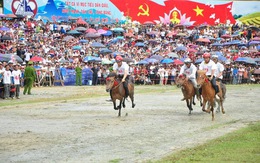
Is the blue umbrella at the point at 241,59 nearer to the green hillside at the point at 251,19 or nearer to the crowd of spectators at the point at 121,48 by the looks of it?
the crowd of spectators at the point at 121,48

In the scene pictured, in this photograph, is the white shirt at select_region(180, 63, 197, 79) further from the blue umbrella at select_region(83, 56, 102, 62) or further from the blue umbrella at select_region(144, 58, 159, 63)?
the blue umbrella at select_region(144, 58, 159, 63)

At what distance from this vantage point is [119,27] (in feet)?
188

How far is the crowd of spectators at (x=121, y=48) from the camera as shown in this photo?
41062mm

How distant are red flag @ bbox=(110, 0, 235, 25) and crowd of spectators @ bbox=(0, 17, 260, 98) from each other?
6.92 feet

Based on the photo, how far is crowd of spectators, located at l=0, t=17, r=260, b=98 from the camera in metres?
41.1

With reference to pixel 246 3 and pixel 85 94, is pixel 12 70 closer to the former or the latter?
pixel 85 94

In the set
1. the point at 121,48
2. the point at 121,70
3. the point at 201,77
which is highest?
the point at 121,48

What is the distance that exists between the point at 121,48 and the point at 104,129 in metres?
34.8

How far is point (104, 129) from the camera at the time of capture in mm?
15898

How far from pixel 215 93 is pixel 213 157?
25.3ft

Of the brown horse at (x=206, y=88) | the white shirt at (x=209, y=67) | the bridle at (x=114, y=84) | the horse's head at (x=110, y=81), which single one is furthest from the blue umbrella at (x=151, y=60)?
the brown horse at (x=206, y=88)

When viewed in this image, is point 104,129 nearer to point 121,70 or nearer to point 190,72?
point 121,70

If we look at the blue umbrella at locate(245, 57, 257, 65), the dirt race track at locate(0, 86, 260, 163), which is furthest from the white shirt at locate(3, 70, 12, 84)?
→ the blue umbrella at locate(245, 57, 257, 65)

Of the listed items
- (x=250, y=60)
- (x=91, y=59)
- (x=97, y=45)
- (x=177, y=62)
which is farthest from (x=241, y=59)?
(x=91, y=59)
